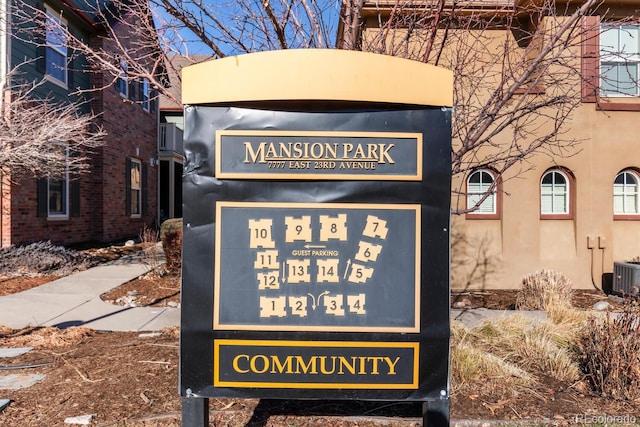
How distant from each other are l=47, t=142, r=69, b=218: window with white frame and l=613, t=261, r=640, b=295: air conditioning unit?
12.2 meters

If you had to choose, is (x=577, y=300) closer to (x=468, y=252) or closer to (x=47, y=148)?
(x=468, y=252)

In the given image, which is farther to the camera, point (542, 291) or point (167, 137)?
point (167, 137)

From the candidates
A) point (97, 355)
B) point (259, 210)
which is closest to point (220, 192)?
point (259, 210)

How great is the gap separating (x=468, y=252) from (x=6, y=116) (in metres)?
8.50

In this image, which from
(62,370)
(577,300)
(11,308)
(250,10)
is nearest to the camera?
(62,370)

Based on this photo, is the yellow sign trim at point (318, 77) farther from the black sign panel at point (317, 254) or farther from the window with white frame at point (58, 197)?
the window with white frame at point (58, 197)

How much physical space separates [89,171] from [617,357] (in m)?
11.0

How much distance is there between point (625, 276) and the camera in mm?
7688

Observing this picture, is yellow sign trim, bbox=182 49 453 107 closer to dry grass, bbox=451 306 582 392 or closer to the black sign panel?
the black sign panel

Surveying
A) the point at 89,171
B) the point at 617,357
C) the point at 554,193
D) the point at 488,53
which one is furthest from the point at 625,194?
the point at 89,171

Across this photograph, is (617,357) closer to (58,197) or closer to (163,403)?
(163,403)

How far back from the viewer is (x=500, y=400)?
3643 millimetres

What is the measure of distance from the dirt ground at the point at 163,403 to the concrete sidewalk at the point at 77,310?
3.73ft

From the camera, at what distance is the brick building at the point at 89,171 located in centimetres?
1019
